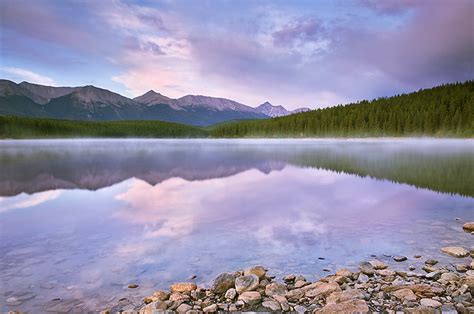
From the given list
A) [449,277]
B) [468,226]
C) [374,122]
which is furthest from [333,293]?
[374,122]

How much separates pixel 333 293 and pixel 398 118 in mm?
104825

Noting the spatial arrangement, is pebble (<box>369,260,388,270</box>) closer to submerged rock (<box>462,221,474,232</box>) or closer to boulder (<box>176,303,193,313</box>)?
boulder (<box>176,303,193,313</box>)

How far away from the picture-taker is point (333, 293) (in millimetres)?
5742

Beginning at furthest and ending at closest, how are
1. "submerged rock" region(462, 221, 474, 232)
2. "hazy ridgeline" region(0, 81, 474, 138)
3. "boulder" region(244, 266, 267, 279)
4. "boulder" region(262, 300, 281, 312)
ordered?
1. "hazy ridgeline" region(0, 81, 474, 138)
2. "submerged rock" region(462, 221, 474, 232)
3. "boulder" region(244, 266, 267, 279)
4. "boulder" region(262, 300, 281, 312)

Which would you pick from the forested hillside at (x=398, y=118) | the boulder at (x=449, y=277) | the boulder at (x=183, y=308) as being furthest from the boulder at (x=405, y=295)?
the forested hillside at (x=398, y=118)

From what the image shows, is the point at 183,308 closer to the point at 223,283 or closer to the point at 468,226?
the point at 223,283

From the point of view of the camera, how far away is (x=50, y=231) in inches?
394

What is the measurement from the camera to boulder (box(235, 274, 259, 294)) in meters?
6.16

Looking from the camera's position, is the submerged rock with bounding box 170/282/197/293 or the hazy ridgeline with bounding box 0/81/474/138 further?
the hazy ridgeline with bounding box 0/81/474/138

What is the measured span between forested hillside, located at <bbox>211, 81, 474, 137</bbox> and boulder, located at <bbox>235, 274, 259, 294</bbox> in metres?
95.0

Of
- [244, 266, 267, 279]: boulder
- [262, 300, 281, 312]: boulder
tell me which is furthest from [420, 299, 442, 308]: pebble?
[244, 266, 267, 279]: boulder

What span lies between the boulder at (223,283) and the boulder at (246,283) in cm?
13

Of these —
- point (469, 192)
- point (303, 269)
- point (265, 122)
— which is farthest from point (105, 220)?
point (265, 122)

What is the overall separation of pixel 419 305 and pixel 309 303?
1767 mm
